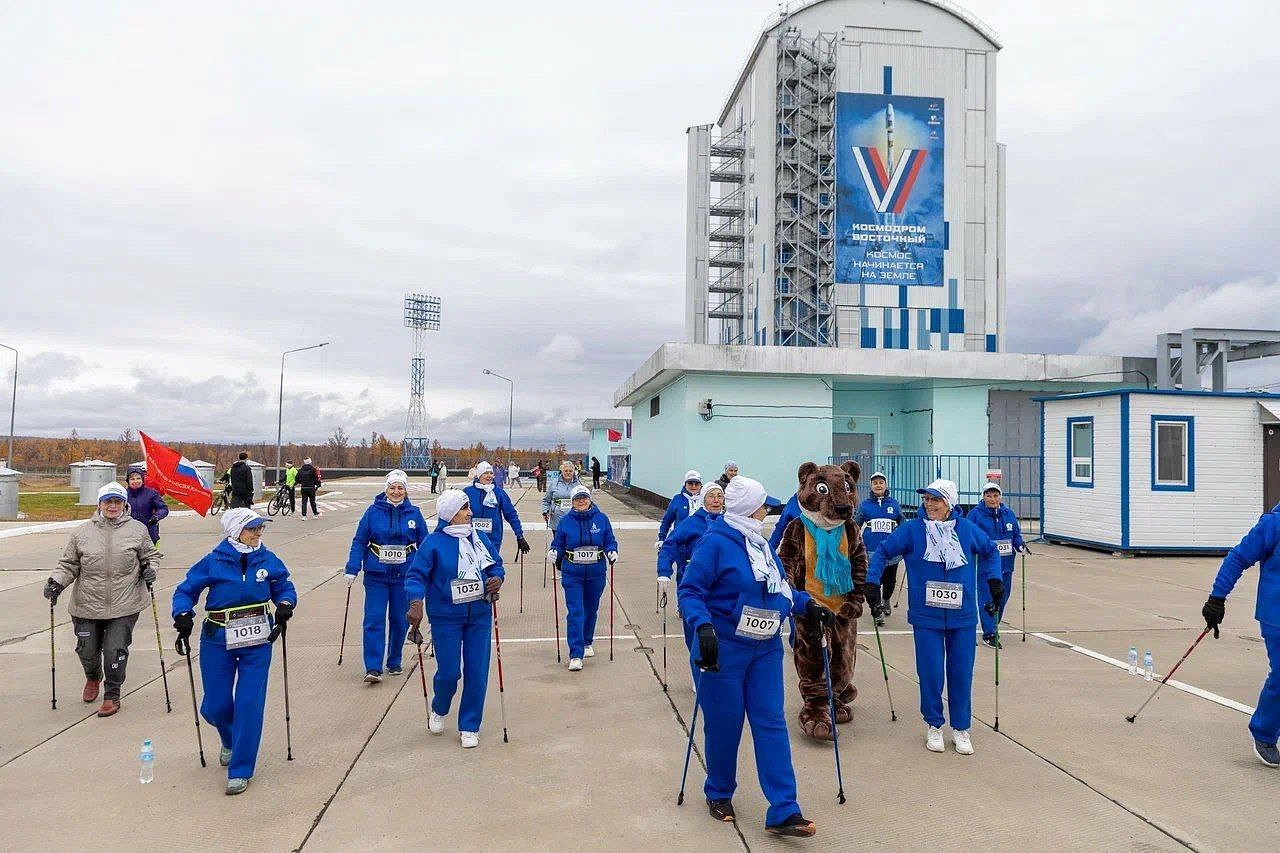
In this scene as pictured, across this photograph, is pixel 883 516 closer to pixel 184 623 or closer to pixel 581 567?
pixel 581 567

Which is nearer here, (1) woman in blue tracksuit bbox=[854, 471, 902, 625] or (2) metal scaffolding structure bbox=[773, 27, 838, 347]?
(1) woman in blue tracksuit bbox=[854, 471, 902, 625]

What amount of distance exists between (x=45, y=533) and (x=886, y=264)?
34354mm

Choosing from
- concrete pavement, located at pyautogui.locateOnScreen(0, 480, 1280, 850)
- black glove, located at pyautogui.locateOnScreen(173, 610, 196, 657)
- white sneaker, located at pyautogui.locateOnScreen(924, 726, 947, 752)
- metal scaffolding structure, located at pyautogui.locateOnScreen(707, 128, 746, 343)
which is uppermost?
metal scaffolding structure, located at pyautogui.locateOnScreen(707, 128, 746, 343)

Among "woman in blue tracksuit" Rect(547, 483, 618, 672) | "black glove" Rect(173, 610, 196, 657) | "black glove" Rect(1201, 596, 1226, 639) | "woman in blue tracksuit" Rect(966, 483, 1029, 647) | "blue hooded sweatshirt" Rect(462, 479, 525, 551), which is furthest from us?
"blue hooded sweatshirt" Rect(462, 479, 525, 551)

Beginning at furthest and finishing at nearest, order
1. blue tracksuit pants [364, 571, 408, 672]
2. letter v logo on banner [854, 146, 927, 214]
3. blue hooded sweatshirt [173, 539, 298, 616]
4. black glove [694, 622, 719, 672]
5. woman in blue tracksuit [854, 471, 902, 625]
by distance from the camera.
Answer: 1. letter v logo on banner [854, 146, 927, 214]
2. woman in blue tracksuit [854, 471, 902, 625]
3. blue tracksuit pants [364, 571, 408, 672]
4. blue hooded sweatshirt [173, 539, 298, 616]
5. black glove [694, 622, 719, 672]

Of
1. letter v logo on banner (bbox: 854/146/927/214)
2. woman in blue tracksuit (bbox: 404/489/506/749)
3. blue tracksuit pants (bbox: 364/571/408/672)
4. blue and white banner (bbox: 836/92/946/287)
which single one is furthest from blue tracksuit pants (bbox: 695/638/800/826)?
letter v logo on banner (bbox: 854/146/927/214)

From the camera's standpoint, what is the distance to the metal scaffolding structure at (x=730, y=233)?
45.6 meters

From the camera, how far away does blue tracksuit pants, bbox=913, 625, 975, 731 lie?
5.16m

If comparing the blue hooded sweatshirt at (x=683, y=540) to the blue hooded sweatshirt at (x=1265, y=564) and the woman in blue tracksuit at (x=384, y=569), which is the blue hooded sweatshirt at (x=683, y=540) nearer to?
the woman in blue tracksuit at (x=384, y=569)

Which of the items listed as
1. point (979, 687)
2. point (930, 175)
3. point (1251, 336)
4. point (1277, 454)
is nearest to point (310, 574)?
point (979, 687)

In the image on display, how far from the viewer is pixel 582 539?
292 inches

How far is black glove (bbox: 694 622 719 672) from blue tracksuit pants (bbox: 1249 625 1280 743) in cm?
386

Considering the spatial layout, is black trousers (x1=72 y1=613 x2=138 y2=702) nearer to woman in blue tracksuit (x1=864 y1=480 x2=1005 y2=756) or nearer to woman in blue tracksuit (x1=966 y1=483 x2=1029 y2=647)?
woman in blue tracksuit (x1=864 y1=480 x2=1005 y2=756)

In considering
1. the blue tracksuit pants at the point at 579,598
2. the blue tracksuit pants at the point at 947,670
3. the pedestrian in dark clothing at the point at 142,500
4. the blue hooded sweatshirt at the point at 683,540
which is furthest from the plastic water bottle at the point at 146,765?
the pedestrian in dark clothing at the point at 142,500
